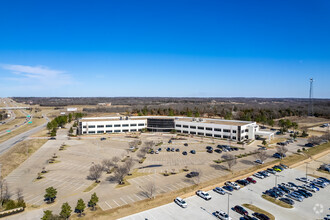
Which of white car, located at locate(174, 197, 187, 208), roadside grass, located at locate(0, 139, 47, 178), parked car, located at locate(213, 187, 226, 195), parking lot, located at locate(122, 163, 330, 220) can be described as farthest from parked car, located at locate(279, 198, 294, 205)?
roadside grass, located at locate(0, 139, 47, 178)

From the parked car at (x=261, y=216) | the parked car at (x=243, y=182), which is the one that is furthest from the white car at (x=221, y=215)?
the parked car at (x=243, y=182)

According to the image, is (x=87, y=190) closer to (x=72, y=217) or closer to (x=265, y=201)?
(x=72, y=217)

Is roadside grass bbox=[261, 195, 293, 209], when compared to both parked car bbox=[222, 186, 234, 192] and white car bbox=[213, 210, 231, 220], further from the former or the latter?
white car bbox=[213, 210, 231, 220]

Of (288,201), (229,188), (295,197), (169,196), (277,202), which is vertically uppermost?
(169,196)

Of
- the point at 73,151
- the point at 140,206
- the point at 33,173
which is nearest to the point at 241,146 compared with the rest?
the point at 140,206

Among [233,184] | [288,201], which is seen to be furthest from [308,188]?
[233,184]

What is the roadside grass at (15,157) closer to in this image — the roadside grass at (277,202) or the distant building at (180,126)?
the distant building at (180,126)

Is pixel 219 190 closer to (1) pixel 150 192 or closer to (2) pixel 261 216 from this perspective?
(2) pixel 261 216
